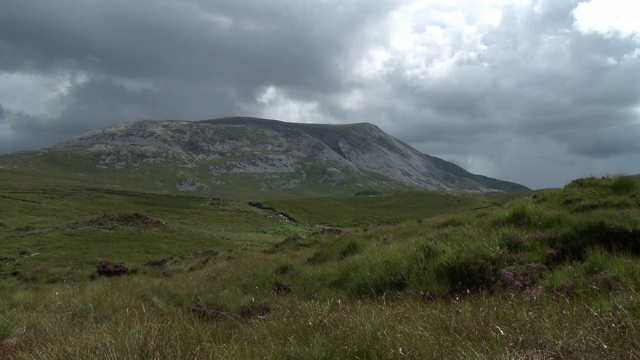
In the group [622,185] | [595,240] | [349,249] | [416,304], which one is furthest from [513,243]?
[349,249]

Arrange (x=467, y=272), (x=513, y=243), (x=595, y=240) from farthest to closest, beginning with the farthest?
1. (x=513, y=243)
2. (x=595, y=240)
3. (x=467, y=272)

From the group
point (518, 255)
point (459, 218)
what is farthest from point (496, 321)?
point (459, 218)

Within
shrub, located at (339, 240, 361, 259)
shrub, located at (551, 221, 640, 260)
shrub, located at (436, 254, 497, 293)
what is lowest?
shrub, located at (339, 240, 361, 259)

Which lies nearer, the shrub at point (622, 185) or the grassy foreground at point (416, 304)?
the grassy foreground at point (416, 304)

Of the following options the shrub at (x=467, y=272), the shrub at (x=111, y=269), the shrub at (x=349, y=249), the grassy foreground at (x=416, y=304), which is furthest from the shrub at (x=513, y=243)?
the shrub at (x=111, y=269)

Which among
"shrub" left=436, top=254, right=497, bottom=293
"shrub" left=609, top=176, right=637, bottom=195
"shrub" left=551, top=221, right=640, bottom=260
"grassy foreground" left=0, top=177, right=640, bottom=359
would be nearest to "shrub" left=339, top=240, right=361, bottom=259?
"grassy foreground" left=0, top=177, right=640, bottom=359

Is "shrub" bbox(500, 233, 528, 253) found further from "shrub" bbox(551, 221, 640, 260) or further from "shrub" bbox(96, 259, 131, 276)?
"shrub" bbox(96, 259, 131, 276)

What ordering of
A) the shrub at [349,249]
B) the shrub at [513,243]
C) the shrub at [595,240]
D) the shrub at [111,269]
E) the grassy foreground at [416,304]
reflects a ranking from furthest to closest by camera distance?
1. the shrub at [111,269]
2. the shrub at [349,249]
3. the shrub at [513,243]
4. the shrub at [595,240]
5. the grassy foreground at [416,304]

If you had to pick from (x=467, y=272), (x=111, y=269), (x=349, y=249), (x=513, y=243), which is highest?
(x=513, y=243)

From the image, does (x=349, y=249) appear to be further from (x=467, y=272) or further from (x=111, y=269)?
(x=111, y=269)

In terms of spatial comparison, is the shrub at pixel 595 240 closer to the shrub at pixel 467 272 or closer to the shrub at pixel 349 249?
the shrub at pixel 467 272

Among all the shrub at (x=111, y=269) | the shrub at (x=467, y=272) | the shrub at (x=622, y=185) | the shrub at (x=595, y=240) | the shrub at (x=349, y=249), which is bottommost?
the shrub at (x=111, y=269)

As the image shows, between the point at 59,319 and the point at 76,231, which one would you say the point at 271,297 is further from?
the point at 76,231

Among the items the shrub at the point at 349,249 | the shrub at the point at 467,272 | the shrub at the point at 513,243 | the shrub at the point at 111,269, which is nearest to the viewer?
the shrub at the point at 467,272
